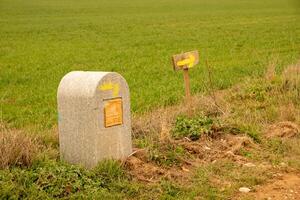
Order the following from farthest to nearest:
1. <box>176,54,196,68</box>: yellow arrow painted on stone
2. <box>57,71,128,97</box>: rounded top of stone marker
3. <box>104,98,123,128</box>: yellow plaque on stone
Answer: <box>176,54,196,68</box>: yellow arrow painted on stone < <box>104,98,123,128</box>: yellow plaque on stone < <box>57,71,128,97</box>: rounded top of stone marker

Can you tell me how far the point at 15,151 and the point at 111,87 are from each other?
1190 millimetres

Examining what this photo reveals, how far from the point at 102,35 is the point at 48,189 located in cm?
2727

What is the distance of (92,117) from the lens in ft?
18.4

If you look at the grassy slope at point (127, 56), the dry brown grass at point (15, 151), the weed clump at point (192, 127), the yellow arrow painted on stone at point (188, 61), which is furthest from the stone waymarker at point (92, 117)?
the grassy slope at point (127, 56)

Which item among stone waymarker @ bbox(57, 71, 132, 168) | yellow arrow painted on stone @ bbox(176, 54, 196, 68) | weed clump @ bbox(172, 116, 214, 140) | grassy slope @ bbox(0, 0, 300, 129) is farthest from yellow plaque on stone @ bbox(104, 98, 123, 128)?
grassy slope @ bbox(0, 0, 300, 129)

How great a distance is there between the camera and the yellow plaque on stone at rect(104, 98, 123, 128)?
5762 mm

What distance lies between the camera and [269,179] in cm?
595

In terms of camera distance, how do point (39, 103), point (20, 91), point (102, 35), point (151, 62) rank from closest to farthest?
point (39, 103)
point (20, 91)
point (151, 62)
point (102, 35)

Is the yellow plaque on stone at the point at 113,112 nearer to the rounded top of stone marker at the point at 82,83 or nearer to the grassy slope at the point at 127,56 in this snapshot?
the rounded top of stone marker at the point at 82,83

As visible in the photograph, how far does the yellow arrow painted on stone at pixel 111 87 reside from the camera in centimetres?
568

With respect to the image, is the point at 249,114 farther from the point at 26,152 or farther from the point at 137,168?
the point at 26,152

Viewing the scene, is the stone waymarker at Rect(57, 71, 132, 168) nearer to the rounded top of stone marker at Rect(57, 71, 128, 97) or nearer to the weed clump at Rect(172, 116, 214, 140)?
the rounded top of stone marker at Rect(57, 71, 128, 97)

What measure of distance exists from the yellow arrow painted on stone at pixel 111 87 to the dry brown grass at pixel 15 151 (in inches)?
37.8

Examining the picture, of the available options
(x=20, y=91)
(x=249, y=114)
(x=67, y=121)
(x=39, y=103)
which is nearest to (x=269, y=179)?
(x=67, y=121)
